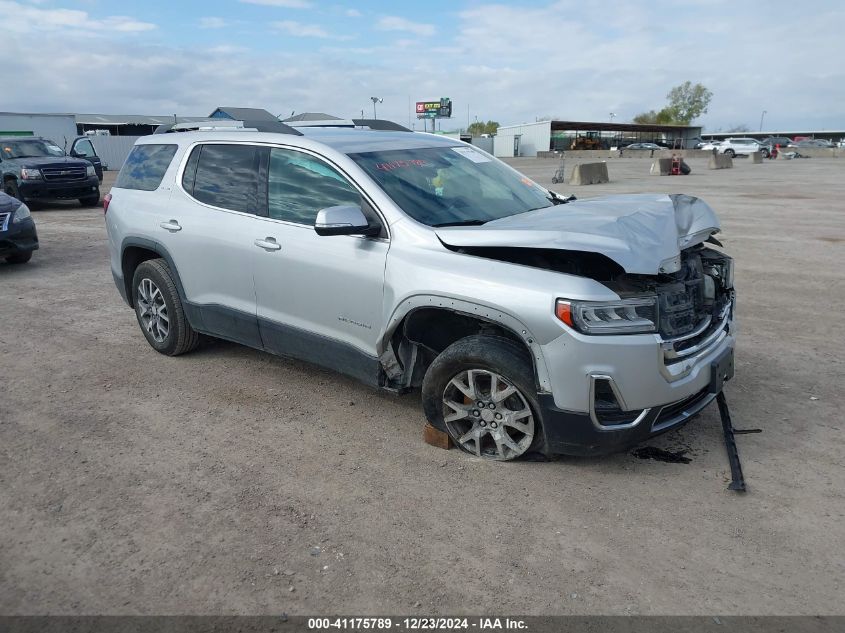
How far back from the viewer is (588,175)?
24.5 m

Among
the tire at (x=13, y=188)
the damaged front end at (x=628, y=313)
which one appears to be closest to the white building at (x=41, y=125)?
the tire at (x=13, y=188)

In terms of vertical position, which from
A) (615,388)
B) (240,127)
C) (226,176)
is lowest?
(615,388)

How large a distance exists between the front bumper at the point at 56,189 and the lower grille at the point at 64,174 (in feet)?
0.32

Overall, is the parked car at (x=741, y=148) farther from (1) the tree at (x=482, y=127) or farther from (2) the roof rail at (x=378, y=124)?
(1) the tree at (x=482, y=127)

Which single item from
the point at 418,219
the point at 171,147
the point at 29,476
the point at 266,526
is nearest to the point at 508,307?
the point at 418,219

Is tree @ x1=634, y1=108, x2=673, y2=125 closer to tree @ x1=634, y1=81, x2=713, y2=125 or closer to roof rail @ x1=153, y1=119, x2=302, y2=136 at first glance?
tree @ x1=634, y1=81, x2=713, y2=125

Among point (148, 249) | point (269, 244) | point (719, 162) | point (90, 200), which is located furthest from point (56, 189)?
point (719, 162)

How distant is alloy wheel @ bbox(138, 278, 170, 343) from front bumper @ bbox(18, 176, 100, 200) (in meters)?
13.2

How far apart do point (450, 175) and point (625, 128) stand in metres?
88.5

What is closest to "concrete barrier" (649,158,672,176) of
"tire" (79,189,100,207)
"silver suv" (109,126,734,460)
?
"tire" (79,189,100,207)

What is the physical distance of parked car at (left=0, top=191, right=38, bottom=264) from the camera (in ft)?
30.1

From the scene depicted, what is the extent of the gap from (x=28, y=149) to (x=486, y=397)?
18142mm

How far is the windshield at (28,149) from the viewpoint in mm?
17414

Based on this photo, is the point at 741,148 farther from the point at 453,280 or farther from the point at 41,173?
the point at 453,280
